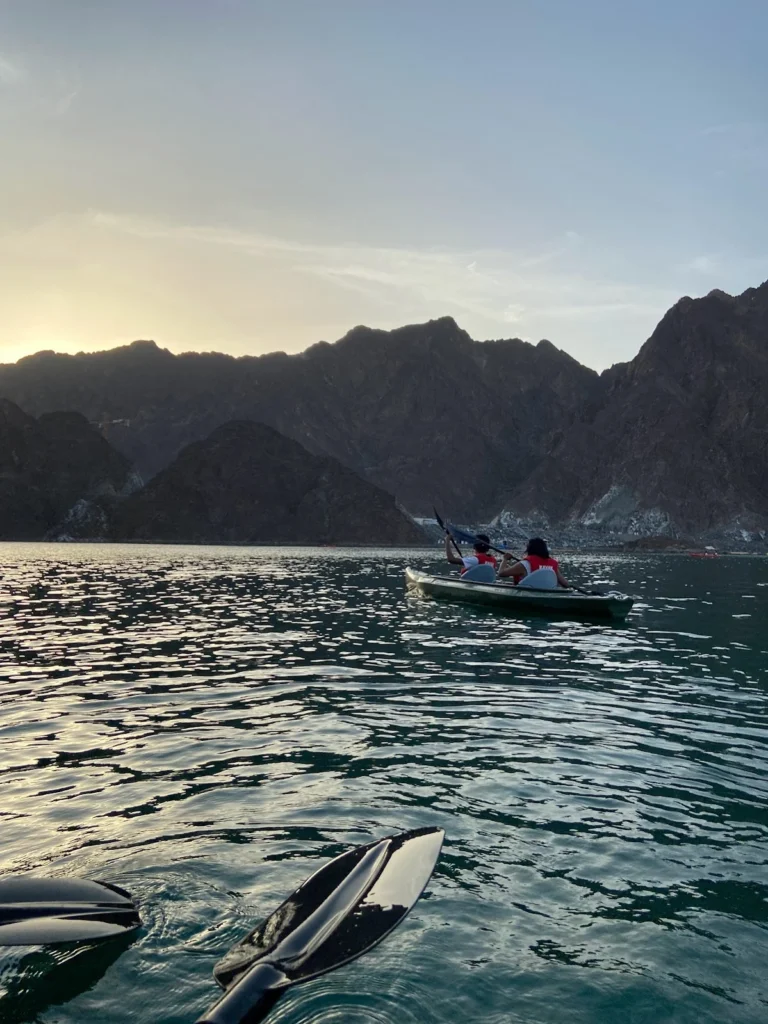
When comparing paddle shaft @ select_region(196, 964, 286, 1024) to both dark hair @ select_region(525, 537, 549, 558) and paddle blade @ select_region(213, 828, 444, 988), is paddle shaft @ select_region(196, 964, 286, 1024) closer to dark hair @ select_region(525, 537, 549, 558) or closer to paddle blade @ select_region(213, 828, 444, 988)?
paddle blade @ select_region(213, 828, 444, 988)

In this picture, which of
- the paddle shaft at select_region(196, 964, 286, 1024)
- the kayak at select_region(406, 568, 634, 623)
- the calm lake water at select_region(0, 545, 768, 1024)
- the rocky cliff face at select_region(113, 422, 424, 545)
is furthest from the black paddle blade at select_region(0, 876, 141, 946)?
the rocky cliff face at select_region(113, 422, 424, 545)

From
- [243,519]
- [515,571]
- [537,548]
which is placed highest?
A: [537,548]

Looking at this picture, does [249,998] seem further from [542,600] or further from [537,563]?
[537,563]

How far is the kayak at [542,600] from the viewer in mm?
26422

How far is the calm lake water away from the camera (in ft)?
16.7

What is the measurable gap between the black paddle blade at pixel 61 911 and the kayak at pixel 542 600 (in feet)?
73.8

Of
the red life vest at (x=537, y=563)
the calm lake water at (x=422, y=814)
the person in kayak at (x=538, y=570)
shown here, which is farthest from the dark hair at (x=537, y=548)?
the calm lake water at (x=422, y=814)

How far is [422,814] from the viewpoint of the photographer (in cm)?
813

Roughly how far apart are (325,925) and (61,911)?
1.74m

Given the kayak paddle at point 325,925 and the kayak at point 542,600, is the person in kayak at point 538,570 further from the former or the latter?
the kayak paddle at point 325,925

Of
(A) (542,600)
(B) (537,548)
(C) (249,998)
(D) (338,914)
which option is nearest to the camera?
(C) (249,998)

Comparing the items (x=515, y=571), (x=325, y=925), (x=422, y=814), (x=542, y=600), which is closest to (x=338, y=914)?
(x=325, y=925)

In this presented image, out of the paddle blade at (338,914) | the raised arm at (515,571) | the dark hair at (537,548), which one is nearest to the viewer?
the paddle blade at (338,914)

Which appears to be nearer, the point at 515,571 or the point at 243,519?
the point at 515,571
